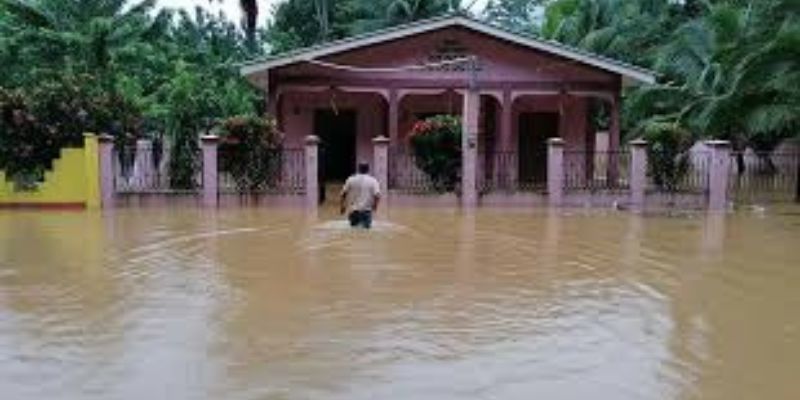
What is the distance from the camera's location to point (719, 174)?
2305 centimetres

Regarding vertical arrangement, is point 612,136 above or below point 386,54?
below

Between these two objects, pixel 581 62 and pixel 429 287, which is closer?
pixel 429 287

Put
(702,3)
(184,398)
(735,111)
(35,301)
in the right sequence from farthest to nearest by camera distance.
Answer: (702,3), (735,111), (35,301), (184,398)

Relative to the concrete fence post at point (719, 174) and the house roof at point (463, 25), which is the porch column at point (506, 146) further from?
the concrete fence post at point (719, 174)

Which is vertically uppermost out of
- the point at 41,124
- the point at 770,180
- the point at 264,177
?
the point at 41,124

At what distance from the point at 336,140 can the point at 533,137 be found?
5.13 m

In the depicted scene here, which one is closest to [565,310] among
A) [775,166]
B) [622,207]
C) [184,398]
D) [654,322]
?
[654,322]

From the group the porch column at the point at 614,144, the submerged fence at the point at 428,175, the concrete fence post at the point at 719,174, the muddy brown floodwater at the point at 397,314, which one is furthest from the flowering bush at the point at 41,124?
the concrete fence post at the point at 719,174

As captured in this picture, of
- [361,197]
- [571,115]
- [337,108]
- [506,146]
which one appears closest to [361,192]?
[361,197]

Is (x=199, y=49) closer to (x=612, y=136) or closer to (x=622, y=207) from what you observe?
(x=612, y=136)

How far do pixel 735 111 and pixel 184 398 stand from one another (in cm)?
1994

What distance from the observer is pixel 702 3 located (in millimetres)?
39844

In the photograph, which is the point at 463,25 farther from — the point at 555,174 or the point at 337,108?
the point at 555,174

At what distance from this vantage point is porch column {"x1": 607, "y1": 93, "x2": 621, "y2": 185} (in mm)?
25000
